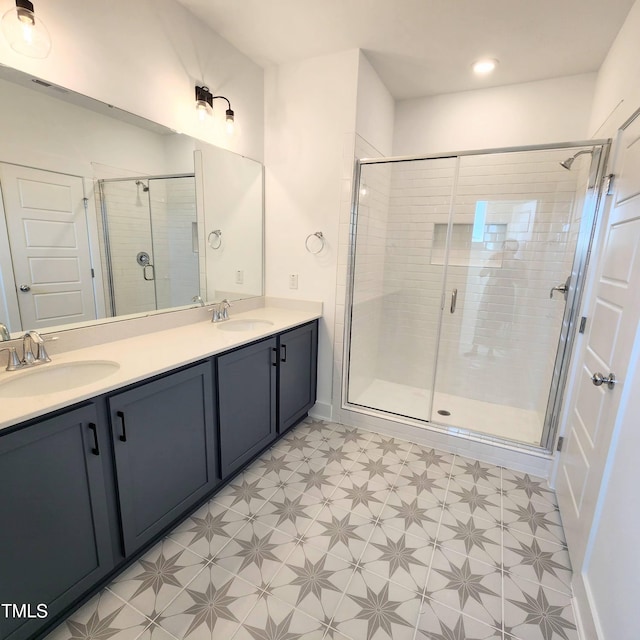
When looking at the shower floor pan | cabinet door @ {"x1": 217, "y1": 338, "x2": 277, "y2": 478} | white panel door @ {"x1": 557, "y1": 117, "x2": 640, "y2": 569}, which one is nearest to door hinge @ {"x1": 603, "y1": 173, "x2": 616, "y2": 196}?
white panel door @ {"x1": 557, "y1": 117, "x2": 640, "y2": 569}

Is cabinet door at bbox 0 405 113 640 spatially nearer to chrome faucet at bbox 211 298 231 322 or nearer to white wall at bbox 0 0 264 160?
chrome faucet at bbox 211 298 231 322

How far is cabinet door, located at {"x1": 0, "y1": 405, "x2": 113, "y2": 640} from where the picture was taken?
1042 mm

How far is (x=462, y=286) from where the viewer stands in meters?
3.15

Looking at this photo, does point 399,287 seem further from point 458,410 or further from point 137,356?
point 137,356

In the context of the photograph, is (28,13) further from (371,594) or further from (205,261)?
(371,594)

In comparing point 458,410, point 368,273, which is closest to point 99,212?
point 368,273

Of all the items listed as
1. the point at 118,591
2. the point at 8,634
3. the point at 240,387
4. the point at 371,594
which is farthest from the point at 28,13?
the point at 371,594

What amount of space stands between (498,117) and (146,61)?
102 inches

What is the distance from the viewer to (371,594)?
4.70 ft

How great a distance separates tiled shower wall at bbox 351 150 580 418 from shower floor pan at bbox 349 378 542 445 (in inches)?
4.6

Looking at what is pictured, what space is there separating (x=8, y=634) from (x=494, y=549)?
75.5 inches

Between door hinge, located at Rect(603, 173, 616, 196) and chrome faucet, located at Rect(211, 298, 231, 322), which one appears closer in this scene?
door hinge, located at Rect(603, 173, 616, 196)

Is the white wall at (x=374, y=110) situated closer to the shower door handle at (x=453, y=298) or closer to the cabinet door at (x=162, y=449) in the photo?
the shower door handle at (x=453, y=298)

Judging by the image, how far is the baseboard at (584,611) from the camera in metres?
1.21
